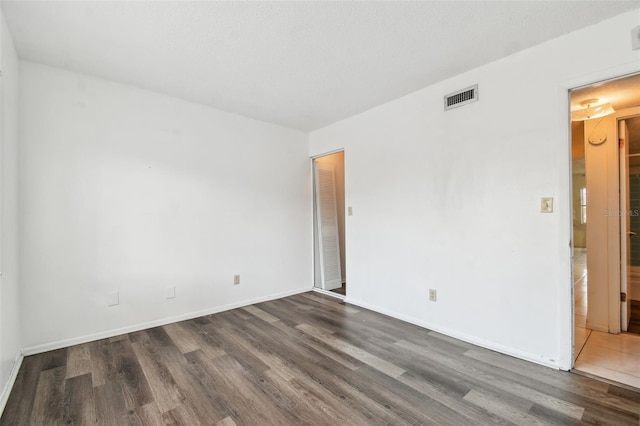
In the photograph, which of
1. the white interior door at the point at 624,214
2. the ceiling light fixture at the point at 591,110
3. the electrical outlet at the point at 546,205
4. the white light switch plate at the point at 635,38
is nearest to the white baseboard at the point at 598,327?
the white interior door at the point at 624,214

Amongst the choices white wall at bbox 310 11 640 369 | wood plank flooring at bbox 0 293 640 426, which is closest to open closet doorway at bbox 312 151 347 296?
white wall at bbox 310 11 640 369

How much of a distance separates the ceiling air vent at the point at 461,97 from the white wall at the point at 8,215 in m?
3.40

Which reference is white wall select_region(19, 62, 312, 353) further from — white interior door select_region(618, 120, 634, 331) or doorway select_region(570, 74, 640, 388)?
white interior door select_region(618, 120, 634, 331)

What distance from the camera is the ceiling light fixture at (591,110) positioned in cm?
270

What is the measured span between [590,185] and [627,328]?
146cm

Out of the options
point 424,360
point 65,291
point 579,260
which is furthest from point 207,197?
point 579,260

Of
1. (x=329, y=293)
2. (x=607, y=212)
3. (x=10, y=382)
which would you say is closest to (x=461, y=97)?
(x=607, y=212)

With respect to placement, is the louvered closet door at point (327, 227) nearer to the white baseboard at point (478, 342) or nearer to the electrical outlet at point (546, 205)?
the white baseboard at point (478, 342)

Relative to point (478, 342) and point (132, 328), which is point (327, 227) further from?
point (132, 328)

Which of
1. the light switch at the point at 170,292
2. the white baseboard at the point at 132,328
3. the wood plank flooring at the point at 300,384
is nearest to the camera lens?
the wood plank flooring at the point at 300,384

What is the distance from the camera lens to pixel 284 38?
84.1 inches

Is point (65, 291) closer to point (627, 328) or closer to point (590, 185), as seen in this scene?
point (590, 185)

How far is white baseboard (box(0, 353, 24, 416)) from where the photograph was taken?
180 centimetres

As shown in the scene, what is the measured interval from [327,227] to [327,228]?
0.02 m
